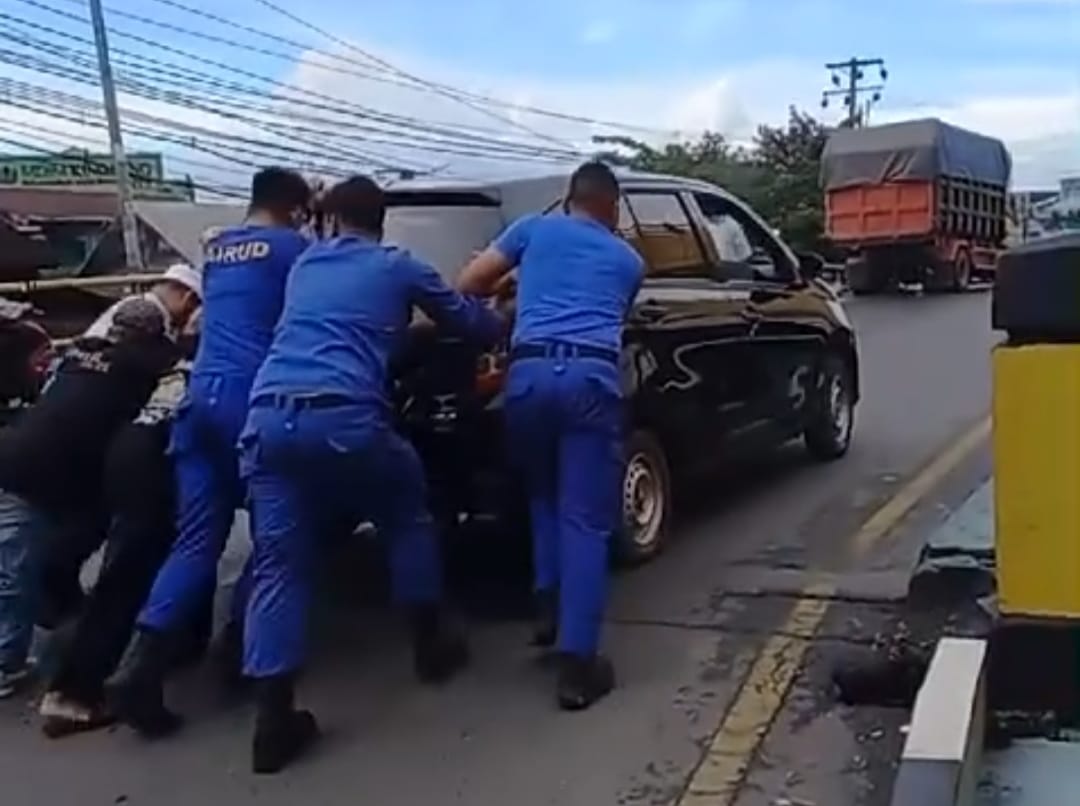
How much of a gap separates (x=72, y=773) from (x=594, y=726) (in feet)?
5.78

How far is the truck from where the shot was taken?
28359 mm

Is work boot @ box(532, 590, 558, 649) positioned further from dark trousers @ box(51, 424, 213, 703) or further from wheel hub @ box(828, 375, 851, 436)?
wheel hub @ box(828, 375, 851, 436)

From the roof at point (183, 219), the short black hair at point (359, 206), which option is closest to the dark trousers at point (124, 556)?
the short black hair at point (359, 206)

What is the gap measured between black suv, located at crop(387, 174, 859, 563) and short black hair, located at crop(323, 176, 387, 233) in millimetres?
782

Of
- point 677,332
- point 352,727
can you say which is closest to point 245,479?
point 352,727

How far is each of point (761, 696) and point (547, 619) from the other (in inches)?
38.3

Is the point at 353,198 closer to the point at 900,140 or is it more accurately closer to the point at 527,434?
the point at 527,434

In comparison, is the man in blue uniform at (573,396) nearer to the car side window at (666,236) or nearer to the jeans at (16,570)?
the car side window at (666,236)

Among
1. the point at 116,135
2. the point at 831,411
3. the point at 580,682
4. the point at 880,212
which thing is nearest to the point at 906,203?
the point at 880,212

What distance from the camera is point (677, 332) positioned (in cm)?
750

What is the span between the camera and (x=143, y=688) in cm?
541

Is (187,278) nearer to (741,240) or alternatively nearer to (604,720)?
(604,720)

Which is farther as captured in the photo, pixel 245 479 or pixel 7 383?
pixel 7 383

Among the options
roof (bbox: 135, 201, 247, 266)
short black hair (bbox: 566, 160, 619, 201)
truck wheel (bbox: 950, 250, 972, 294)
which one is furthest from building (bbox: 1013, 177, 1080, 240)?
roof (bbox: 135, 201, 247, 266)
